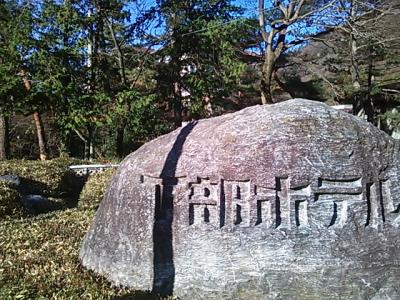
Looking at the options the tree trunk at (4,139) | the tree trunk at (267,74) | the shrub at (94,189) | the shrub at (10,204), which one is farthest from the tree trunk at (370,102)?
the shrub at (10,204)

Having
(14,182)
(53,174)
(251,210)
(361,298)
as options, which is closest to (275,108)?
(251,210)

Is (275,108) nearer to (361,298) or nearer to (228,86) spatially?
(361,298)

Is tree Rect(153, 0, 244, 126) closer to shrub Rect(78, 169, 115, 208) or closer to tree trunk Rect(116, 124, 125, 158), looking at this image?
tree trunk Rect(116, 124, 125, 158)

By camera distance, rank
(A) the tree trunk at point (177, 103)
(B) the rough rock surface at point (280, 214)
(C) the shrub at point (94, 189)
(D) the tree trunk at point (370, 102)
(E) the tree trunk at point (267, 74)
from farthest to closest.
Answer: (D) the tree trunk at point (370, 102) < (E) the tree trunk at point (267, 74) < (A) the tree trunk at point (177, 103) < (C) the shrub at point (94, 189) < (B) the rough rock surface at point (280, 214)

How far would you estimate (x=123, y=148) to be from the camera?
16.3 meters

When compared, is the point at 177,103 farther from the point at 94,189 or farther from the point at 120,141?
the point at 94,189

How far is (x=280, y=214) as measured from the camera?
3.84 m

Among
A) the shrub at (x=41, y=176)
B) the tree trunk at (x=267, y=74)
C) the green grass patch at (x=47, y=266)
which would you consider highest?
the tree trunk at (x=267, y=74)

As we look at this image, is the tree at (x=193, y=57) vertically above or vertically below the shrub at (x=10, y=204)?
above

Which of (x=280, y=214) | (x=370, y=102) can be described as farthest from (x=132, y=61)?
(x=280, y=214)

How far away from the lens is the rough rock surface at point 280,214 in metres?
3.80

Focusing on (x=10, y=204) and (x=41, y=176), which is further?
(x=41, y=176)

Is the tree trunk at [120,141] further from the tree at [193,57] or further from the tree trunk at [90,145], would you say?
the tree at [193,57]

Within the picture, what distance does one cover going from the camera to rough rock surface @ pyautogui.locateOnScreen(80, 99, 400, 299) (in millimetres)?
3799
